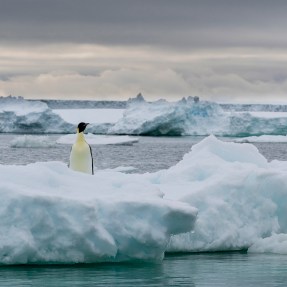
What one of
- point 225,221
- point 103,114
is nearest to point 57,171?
point 225,221

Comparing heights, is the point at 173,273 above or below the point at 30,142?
below

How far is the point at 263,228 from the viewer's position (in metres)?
12.4

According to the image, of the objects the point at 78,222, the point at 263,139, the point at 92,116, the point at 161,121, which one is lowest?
the point at 78,222

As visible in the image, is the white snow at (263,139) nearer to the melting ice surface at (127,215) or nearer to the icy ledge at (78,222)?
the melting ice surface at (127,215)

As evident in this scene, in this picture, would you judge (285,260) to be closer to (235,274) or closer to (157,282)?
(235,274)

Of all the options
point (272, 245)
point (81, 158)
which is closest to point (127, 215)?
point (272, 245)

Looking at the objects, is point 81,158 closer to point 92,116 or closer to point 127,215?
point 127,215

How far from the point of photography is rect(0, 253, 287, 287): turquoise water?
906 centimetres

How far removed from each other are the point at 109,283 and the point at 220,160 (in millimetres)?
5782

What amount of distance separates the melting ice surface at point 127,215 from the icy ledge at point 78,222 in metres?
0.01

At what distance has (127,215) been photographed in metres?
10.2

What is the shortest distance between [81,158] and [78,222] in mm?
5488

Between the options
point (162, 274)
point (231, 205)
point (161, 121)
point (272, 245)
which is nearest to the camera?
point (162, 274)

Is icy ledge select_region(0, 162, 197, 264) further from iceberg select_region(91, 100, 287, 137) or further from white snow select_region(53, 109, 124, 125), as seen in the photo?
white snow select_region(53, 109, 124, 125)
